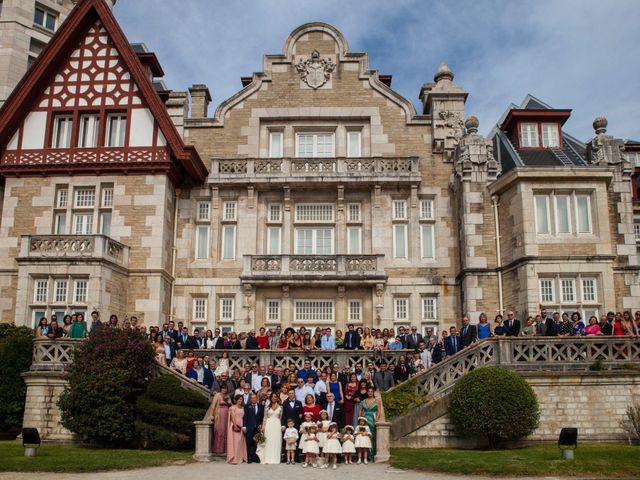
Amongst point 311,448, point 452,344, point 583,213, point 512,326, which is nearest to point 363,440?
point 311,448

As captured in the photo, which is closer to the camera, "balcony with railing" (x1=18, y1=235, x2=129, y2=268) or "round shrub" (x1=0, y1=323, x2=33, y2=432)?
"round shrub" (x1=0, y1=323, x2=33, y2=432)

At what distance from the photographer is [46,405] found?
18453 mm

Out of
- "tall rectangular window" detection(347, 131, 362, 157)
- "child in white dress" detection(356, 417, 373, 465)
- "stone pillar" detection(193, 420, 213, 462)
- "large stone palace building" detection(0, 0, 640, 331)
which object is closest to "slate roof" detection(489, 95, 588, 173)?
"large stone palace building" detection(0, 0, 640, 331)

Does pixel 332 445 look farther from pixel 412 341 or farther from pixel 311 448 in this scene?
pixel 412 341

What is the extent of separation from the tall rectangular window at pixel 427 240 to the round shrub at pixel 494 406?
9.23 m

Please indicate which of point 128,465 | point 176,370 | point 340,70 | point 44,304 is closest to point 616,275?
point 340,70

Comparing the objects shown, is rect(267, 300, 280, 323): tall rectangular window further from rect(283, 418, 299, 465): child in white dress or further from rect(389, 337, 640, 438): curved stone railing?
rect(283, 418, 299, 465): child in white dress

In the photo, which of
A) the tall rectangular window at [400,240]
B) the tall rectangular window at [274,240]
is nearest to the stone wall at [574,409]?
the tall rectangular window at [400,240]

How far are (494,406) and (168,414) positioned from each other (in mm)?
7855

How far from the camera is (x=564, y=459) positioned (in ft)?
43.5

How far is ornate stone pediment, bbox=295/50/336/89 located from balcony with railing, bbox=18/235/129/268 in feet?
33.5

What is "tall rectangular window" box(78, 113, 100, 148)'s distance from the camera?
25531mm

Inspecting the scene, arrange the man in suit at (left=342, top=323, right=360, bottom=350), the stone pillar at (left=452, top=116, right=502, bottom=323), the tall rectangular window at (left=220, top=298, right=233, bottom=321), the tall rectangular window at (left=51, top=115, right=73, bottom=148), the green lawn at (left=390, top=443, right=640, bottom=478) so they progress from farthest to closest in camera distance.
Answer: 1. the tall rectangular window at (left=51, top=115, right=73, bottom=148)
2. the tall rectangular window at (left=220, top=298, right=233, bottom=321)
3. the stone pillar at (left=452, top=116, right=502, bottom=323)
4. the man in suit at (left=342, top=323, right=360, bottom=350)
5. the green lawn at (left=390, top=443, right=640, bottom=478)

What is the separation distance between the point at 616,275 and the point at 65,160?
20.2 m
